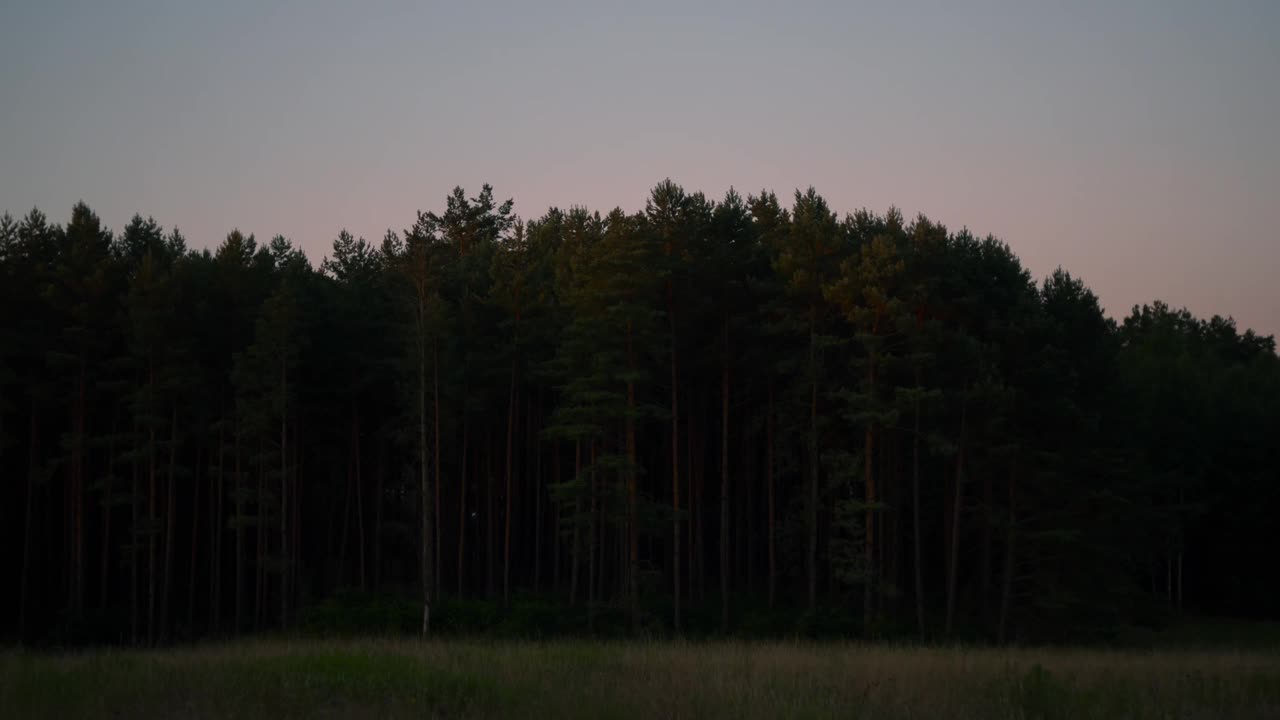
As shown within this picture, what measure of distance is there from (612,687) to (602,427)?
20.3m

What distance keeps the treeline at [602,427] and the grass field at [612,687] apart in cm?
1534

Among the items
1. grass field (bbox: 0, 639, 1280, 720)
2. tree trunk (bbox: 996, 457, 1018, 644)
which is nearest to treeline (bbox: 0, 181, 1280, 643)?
tree trunk (bbox: 996, 457, 1018, 644)

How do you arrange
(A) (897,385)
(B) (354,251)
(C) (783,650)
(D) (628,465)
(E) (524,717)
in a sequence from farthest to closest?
(B) (354,251), (A) (897,385), (D) (628,465), (C) (783,650), (E) (524,717)

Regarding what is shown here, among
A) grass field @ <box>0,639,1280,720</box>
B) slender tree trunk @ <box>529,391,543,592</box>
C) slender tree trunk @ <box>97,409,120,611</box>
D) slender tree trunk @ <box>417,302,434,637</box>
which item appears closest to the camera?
grass field @ <box>0,639,1280,720</box>

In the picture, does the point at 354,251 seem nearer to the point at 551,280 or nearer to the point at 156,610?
the point at 551,280

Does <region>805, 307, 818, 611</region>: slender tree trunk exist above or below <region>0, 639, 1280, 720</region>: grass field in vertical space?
above

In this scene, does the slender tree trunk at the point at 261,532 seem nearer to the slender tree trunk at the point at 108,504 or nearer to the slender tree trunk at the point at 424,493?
the slender tree trunk at the point at 108,504

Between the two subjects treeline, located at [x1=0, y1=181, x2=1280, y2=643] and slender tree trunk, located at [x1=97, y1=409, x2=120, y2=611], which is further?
slender tree trunk, located at [x1=97, y1=409, x2=120, y2=611]

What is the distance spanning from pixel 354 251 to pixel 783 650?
139 ft

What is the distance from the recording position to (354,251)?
2333 inches

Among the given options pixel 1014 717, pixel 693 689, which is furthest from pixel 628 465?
pixel 1014 717

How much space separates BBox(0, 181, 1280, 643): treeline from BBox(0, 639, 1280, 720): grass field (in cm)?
1534

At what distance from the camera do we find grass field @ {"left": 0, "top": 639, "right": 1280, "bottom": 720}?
567 inches

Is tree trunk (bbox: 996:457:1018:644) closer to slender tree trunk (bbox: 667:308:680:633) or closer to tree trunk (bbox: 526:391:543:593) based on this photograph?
slender tree trunk (bbox: 667:308:680:633)
